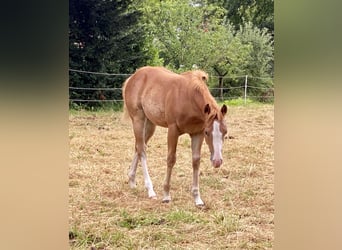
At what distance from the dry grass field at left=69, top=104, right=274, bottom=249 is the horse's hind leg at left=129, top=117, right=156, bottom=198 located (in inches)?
0.8

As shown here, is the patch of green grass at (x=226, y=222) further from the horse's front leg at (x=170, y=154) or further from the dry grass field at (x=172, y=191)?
the horse's front leg at (x=170, y=154)

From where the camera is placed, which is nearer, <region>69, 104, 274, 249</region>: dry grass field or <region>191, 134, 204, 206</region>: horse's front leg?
<region>69, 104, 274, 249</region>: dry grass field

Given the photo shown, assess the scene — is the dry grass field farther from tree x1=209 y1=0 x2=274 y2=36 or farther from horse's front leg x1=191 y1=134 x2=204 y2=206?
tree x1=209 y1=0 x2=274 y2=36

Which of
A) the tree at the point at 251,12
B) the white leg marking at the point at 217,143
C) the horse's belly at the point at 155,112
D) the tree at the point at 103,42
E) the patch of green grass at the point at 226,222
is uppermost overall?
the tree at the point at 251,12

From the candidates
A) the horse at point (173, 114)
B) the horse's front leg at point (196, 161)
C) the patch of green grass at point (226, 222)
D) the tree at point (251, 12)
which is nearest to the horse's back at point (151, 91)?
the horse at point (173, 114)

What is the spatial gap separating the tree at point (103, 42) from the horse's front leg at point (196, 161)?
0.38 m

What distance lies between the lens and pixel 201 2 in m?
1.91

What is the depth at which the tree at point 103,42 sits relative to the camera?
1796mm

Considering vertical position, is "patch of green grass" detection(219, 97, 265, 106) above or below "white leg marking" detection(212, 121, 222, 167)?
above

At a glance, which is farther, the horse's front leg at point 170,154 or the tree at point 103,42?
the horse's front leg at point 170,154

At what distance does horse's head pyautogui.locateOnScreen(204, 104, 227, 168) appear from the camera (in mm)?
1882

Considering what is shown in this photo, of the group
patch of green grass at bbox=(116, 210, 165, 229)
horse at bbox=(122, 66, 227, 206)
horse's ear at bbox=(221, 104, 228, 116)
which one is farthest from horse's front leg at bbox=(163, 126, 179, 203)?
horse's ear at bbox=(221, 104, 228, 116)

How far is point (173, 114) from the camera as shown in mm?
1935
